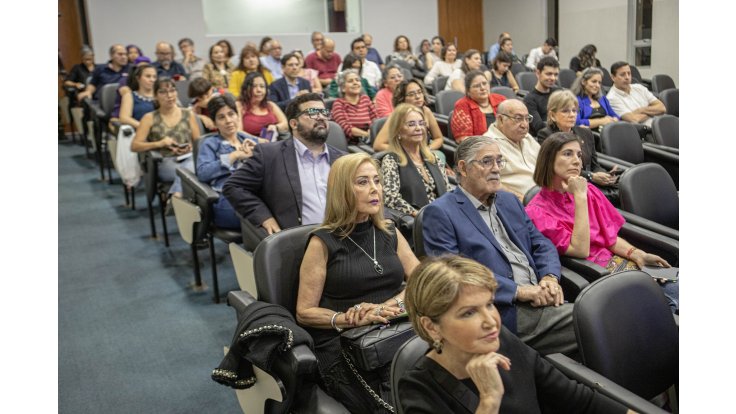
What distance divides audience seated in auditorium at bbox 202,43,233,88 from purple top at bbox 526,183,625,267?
4.22 metres

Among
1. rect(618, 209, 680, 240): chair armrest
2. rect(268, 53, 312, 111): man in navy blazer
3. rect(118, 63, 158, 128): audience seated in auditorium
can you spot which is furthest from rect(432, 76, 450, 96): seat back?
rect(618, 209, 680, 240): chair armrest

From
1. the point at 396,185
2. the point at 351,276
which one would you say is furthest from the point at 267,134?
the point at 351,276

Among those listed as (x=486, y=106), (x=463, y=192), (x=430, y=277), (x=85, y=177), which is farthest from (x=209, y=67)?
(x=430, y=277)

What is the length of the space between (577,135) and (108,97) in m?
4.17

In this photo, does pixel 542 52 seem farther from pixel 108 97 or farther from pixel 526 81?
pixel 108 97

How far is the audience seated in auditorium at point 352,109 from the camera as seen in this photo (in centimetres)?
468

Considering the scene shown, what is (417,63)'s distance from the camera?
941 cm

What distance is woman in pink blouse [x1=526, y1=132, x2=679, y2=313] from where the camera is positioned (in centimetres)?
247

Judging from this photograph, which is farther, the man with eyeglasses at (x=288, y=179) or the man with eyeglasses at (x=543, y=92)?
the man with eyeglasses at (x=543, y=92)

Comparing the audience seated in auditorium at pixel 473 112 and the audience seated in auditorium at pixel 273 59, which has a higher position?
the audience seated in auditorium at pixel 273 59

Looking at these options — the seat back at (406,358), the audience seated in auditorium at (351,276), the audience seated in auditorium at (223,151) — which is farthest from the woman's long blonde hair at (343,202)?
the audience seated in auditorium at (223,151)

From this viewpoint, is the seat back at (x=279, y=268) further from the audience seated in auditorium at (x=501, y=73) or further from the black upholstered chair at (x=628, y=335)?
the audience seated in auditorium at (x=501, y=73)

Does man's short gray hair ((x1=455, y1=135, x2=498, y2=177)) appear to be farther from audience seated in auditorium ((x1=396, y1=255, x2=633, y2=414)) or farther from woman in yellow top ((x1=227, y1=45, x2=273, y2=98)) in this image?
woman in yellow top ((x1=227, y1=45, x2=273, y2=98))

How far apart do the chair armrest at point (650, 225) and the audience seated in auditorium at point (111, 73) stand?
5.37 meters
